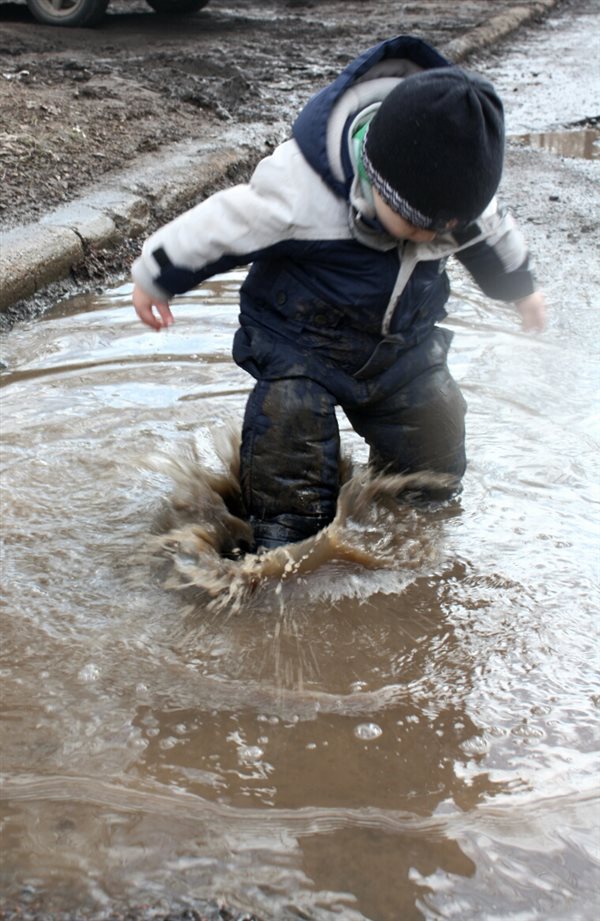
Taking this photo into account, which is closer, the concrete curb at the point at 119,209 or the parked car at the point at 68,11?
the concrete curb at the point at 119,209

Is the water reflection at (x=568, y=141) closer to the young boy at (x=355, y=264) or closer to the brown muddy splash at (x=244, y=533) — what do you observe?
the young boy at (x=355, y=264)

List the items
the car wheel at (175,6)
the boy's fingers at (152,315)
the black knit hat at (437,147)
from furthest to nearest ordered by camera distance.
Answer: the car wheel at (175,6) → the boy's fingers at (152,315) → the black knit hat at (437,147)

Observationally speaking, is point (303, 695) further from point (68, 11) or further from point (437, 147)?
point (68, 11)

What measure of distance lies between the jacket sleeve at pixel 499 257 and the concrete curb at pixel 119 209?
1919 millimetres

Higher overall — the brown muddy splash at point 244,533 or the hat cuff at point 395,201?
the hat cuff at point 395,201

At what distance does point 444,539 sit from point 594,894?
114 centimetres

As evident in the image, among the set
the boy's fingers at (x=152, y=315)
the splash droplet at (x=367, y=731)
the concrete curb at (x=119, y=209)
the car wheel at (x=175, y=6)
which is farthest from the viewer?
the car wheel at (x=175, y=6)

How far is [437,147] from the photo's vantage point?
2051mm

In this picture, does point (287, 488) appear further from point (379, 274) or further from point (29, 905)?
point (29, 905)

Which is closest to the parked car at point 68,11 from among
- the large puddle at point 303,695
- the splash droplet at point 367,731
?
the large puddle at point 303,695

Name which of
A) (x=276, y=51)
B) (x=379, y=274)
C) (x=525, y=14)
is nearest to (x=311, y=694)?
(x=379, y=274)

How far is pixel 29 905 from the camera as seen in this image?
150 cm

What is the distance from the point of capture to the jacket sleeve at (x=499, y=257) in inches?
99.7

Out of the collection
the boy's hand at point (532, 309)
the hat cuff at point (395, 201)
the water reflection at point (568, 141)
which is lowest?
the water reflection at point (568, 141)
